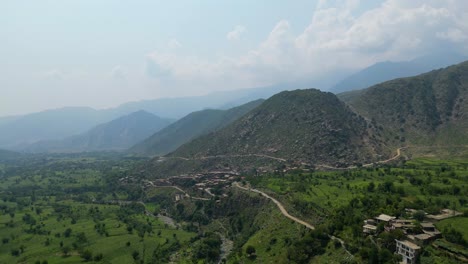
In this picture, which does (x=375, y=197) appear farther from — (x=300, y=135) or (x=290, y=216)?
(x=300, y=135)

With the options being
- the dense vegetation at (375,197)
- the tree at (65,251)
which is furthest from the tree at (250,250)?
the tree at (65,251)

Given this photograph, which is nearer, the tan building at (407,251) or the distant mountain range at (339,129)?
the tan building at (407,251)

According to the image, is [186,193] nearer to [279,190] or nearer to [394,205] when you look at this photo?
[279,190]

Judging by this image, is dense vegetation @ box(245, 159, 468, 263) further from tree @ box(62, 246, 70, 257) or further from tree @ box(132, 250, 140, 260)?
tree @ box(62, 246, 70, 257)

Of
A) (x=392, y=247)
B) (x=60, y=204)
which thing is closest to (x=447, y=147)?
(x=392, y=247)

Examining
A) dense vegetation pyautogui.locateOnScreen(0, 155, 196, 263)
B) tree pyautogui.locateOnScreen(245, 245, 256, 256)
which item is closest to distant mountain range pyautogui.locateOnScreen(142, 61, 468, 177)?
dense vegetation pyautogui.locateOnScreen(0, 155, 196, 263)

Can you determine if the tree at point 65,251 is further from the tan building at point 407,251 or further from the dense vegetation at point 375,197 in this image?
the tan building at point 407,251
